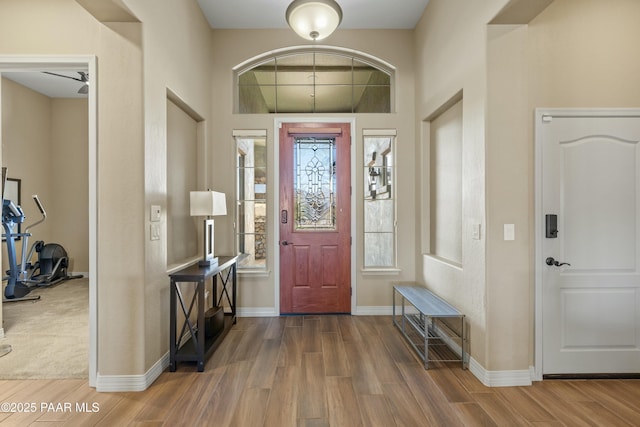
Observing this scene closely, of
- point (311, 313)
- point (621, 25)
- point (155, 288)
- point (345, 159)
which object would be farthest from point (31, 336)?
point (621, 25)

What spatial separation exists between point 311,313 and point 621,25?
13.3 feet

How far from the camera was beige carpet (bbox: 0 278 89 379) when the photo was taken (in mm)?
2611

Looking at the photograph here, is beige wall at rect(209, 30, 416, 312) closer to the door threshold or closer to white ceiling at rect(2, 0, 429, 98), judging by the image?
white ceiling at rect(2, 0, 429, 98)

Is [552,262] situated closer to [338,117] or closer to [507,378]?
[507,378]

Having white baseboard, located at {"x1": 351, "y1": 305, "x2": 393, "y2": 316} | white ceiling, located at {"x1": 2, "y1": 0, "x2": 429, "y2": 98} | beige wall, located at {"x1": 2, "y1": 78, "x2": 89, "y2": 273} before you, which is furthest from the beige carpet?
white ceiling, located at {"x1": 2, "y1": 0, "x2": 429, "y2": 98}

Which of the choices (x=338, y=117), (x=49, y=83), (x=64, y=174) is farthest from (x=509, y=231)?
(x=64, y=174)

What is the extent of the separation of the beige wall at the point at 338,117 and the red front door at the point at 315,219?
0.44 feet

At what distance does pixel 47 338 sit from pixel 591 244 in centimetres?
509

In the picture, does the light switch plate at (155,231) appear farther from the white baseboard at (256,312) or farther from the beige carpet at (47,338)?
the white baseboard at (256,312)

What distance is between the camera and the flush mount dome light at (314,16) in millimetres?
2465

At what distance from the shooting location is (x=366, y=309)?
402 centimetres

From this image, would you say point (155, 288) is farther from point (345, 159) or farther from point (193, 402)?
point (345, 159)

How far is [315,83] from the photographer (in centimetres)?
411

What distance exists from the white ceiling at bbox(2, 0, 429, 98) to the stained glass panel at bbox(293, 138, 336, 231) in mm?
1477
